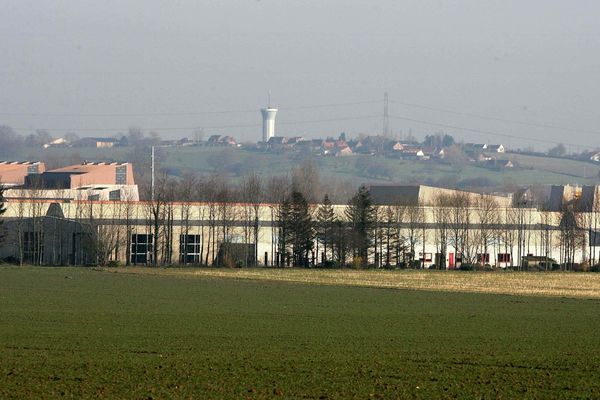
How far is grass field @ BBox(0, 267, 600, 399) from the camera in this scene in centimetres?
2141

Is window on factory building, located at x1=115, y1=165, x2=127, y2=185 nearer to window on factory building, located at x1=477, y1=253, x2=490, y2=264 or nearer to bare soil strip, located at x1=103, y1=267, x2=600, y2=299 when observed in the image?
window on factory building, located at x1=477, y1=253, x2=490, y2=264

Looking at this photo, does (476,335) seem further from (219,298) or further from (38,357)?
(219,298)

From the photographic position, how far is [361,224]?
105938mm

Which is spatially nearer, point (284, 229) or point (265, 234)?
point (284, 229)

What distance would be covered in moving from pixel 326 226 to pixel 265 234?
8270 millimetres

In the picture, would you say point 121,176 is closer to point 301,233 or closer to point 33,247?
point 33,247

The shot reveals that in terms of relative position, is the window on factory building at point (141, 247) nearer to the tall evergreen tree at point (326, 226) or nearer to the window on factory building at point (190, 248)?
the window on factory building at point (190, 248)

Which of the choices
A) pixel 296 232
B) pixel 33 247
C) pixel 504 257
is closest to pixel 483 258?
pixel 504 257

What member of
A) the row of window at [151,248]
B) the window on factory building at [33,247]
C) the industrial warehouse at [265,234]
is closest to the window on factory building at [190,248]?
the row of window at [151,248]

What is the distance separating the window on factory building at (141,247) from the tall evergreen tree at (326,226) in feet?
55.8

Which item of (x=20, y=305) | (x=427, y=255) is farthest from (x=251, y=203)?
(x=20, y=305)

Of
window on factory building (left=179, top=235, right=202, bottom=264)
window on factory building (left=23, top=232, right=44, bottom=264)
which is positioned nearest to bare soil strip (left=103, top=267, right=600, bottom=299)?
window on factory building (left=23, top=232, right=44, bottom=264)

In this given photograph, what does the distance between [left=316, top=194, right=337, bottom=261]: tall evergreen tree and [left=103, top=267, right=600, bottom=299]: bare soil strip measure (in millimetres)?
15975

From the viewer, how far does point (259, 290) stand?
59.5 metres
